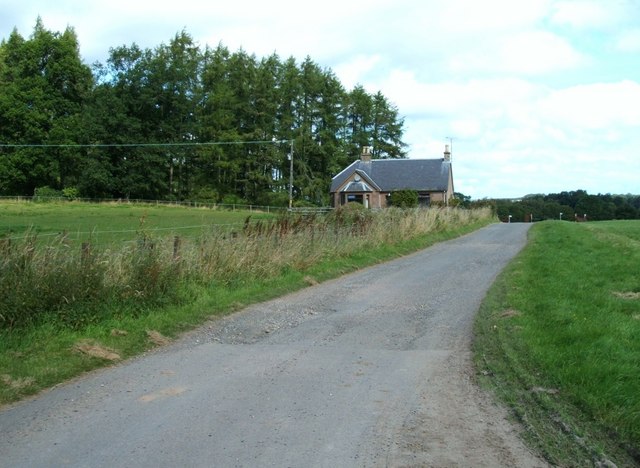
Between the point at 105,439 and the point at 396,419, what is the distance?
8.04 feet

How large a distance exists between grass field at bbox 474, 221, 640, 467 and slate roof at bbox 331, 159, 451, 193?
2144 inches

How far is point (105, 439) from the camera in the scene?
15.2 feet

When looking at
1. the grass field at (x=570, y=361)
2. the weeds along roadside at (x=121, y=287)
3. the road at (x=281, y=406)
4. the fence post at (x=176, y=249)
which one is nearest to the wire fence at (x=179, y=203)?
the weeds along roadside at (x=121, y=287)

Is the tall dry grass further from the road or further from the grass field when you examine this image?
the grass field

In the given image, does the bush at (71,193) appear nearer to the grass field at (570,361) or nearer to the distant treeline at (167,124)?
the distant treeline at (167,124)

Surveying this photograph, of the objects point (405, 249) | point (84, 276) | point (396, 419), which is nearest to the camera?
point (396, 419)

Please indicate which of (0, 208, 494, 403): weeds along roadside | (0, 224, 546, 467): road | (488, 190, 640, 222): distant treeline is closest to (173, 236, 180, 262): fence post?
(0, 208, 494, 403): weeds along roadside

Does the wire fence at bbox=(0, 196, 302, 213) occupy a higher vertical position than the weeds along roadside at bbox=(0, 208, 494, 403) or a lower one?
higher

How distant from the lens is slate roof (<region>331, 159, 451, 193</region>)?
66725 millimetres

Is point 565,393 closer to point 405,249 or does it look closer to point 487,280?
point 487,280

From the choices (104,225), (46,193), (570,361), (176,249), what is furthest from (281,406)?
(46,193)

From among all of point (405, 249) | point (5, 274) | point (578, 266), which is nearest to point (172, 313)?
point (5, 274)

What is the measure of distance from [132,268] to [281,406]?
5091 millimetres

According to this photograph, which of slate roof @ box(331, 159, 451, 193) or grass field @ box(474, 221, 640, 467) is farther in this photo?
slate roof @ box(331, 159, 451, 193)
